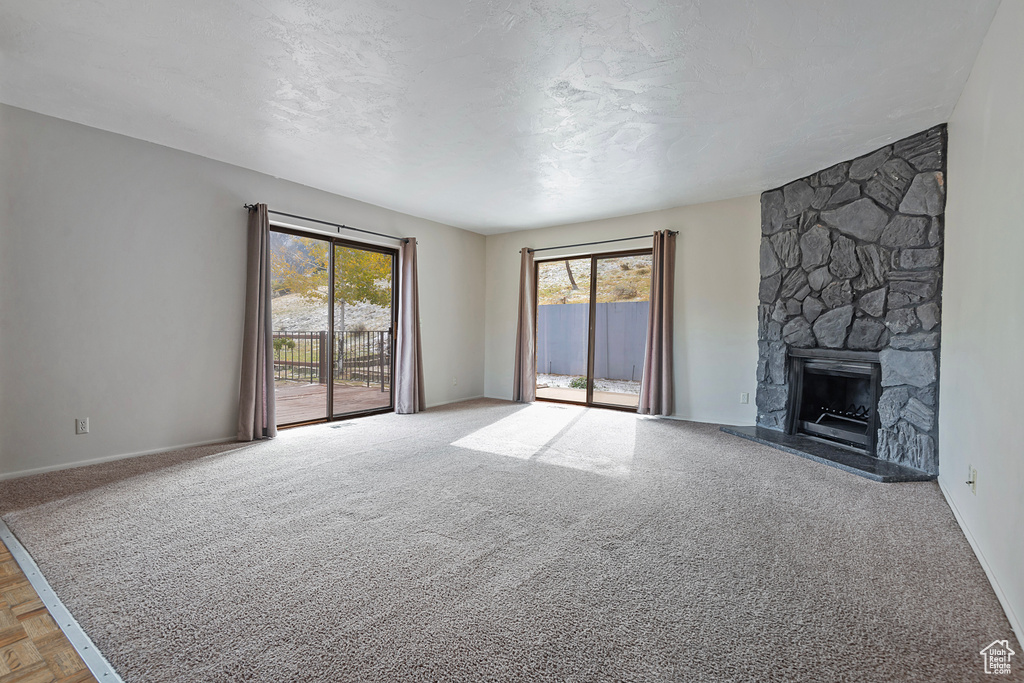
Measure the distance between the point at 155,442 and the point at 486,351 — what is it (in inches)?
165

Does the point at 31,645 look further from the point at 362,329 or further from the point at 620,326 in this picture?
the point at 620,326

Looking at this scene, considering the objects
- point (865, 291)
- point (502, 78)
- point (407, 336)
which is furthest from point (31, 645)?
point (865, 291)

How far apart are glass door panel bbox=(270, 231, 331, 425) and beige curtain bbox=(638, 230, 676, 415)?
3.65 m

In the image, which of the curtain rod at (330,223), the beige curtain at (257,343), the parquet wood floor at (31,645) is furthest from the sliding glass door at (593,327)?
the parquet wood floor at (31,645)

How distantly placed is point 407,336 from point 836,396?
4519 mm

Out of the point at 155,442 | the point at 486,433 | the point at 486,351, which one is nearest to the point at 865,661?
the point at 486,433

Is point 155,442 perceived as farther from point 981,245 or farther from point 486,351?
point 981,245

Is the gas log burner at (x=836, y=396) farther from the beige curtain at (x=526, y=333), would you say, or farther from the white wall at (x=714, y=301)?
the beige curtain at (x=526, y=333)

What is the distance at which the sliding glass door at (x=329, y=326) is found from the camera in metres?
4.67

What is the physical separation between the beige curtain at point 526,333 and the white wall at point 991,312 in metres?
4.26

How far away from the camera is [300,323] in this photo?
484 centimetres

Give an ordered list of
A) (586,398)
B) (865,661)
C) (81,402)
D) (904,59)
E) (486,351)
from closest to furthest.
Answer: (865,661) → (904,59) → (81,402) → (586,398) → (486,351)

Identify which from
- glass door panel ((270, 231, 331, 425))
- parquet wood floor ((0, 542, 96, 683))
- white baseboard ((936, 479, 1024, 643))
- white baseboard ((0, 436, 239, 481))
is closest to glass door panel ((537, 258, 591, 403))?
glass door panel ((270, 231, 331, 425))

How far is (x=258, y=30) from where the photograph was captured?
2213 mm
